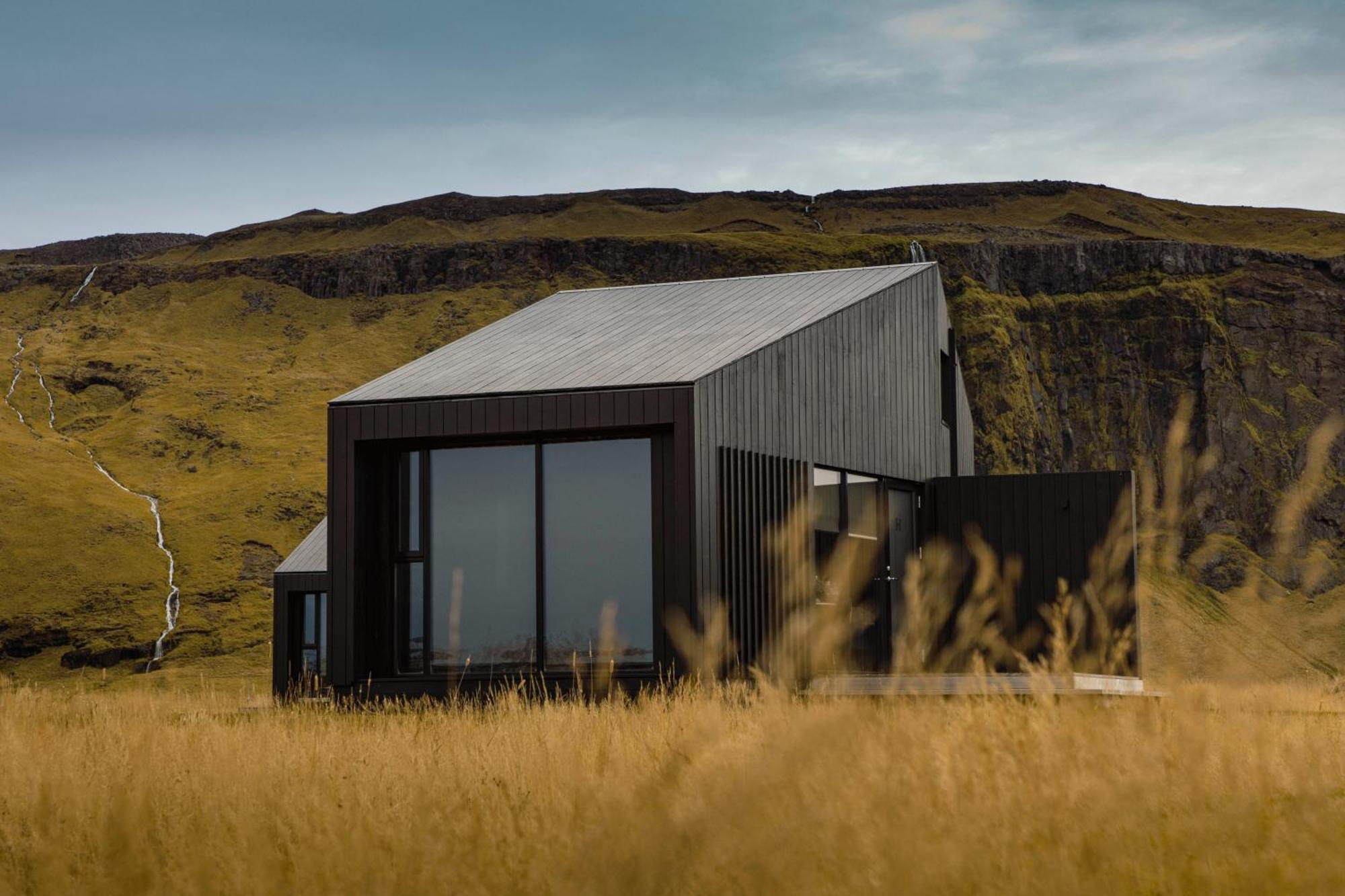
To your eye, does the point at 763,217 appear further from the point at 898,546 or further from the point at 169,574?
the point at 898,546

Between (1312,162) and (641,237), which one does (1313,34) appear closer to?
(1312,162)

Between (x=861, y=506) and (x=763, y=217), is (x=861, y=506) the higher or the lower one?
the lower one

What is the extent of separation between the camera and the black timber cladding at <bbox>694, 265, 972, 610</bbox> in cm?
1410

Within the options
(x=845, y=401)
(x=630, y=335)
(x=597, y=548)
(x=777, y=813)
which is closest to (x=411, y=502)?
(x=597, y=548)

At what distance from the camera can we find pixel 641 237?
73188 millimetres

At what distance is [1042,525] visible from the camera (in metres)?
18.3

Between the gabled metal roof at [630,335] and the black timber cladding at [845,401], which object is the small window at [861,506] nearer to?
the black timber cladding at [845,401]

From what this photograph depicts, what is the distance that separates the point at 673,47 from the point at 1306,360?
147 ft

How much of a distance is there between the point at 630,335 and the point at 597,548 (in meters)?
3.84

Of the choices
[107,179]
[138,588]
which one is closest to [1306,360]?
[138,588]

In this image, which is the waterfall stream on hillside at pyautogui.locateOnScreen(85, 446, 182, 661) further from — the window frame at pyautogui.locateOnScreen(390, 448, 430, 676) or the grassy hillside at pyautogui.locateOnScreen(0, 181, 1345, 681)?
the window frame at pyautogui.locateOnScreen(390, 448, 430, 676)

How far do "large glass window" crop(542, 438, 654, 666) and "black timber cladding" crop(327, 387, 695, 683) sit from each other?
A: 0.59 feet

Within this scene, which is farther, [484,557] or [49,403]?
[49,403]

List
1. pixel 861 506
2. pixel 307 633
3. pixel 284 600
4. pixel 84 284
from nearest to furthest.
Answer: pixel 861 506 < pixel 284 600 < pixel 307 633 < pixel 84 284
